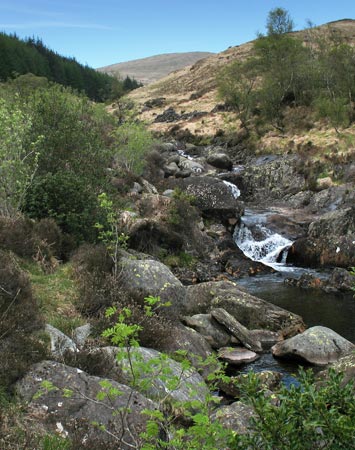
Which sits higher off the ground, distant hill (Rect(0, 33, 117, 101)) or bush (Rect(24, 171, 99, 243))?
distant hill (Rect(0, 33, 117, 101))

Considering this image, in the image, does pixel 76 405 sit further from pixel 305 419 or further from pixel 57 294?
pixel 57 294

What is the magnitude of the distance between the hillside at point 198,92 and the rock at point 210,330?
52.5m

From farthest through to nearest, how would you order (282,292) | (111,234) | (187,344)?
1. (282,292)
2. (187,344)
3. (111,234)

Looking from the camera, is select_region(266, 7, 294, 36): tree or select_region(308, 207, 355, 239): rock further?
select_region(266, 7, 294, 36): tree

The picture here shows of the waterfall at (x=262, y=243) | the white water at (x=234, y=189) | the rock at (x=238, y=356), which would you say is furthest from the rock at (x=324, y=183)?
the rock at (x=238, y=356)

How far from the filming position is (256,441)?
13.5 feet

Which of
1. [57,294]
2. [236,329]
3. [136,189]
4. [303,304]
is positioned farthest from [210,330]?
[136,189]

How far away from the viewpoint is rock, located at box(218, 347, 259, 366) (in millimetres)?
14274

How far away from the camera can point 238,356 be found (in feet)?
47.6

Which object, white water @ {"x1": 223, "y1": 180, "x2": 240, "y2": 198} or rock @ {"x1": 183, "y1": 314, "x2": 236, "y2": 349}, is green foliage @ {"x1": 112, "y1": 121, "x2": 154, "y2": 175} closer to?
white water @ {"x1": 223, "y1": 180, "x2": 240, "y2": 198}

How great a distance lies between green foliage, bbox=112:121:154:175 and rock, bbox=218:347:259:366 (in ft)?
59.4

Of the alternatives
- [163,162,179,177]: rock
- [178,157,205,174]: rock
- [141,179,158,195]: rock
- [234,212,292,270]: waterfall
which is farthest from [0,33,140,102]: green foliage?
[234,212,292,270]: waterfall

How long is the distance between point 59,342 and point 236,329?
767 centimetres

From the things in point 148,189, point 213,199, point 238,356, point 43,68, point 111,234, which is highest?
point 43,68
